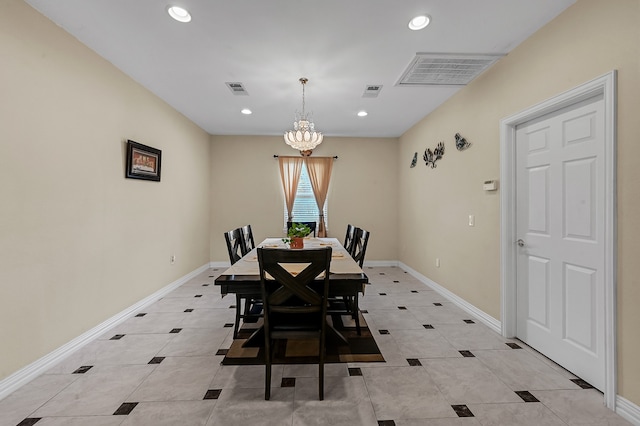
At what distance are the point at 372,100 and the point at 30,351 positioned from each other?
14.0ft

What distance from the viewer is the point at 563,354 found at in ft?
7.39

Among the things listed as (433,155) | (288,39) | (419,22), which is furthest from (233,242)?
(433,155)

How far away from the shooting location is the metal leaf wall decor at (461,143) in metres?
3.44

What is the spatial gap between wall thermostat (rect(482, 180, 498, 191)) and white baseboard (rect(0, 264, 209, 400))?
165 inches

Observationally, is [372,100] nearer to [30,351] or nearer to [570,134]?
[570,134]

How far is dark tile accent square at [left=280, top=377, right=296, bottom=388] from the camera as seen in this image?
204 cm

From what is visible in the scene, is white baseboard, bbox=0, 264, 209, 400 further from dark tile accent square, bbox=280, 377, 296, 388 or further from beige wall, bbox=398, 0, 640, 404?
beige wall, bbox=398, 0, 640, 404

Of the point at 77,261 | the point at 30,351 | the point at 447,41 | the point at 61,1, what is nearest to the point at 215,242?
the point at 77,261

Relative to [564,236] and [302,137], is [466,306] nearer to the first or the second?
[564,236]

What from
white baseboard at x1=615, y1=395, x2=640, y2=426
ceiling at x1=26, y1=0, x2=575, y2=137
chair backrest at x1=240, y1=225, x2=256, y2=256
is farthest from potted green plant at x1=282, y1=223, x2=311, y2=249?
white baseboard at x1=615, y1=395, x2=640, y2=426

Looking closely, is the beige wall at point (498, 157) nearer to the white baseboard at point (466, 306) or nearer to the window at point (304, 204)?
the white baseboard at point (466, 306)

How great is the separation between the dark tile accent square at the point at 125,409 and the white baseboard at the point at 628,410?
3.06 m

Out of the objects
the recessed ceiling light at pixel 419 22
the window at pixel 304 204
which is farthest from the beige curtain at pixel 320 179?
the recessed ceiling light at pixel 419 22

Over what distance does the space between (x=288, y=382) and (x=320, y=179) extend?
429 centimetres
